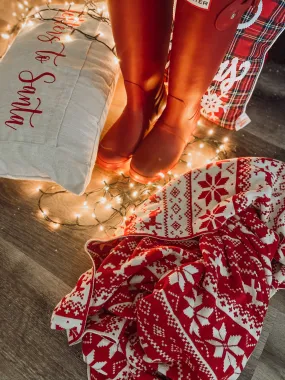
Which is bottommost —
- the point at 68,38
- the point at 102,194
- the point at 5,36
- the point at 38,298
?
the point at 38,298

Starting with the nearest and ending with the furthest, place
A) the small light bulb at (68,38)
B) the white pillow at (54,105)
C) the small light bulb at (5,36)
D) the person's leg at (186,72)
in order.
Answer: the person's leg at (186,72)
the white pillow at (54,105)
the small light bulb at (68,38)
the small light bulb at (5,36)

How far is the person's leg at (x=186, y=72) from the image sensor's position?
69 centimetres

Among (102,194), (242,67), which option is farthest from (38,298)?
(242,67)

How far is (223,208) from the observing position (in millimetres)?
834

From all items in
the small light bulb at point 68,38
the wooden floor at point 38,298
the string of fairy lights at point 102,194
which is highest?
the small light bulb at point 68,38

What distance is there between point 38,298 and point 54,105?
0.46 m

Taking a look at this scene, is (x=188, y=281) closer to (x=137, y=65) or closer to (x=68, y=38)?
(x=137, y=65)

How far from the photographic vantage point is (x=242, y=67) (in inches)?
37.3

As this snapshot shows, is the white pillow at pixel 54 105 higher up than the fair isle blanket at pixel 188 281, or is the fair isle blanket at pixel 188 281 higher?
the white pillow at pixel 54 105

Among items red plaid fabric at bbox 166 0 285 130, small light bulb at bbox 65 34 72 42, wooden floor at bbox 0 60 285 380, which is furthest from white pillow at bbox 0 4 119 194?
red plaid fabric at bbox 166 0 285 130

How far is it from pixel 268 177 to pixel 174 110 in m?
0.28

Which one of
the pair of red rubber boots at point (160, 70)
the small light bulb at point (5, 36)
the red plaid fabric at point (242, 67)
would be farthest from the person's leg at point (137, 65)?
the small light bulb at point (5, 36)

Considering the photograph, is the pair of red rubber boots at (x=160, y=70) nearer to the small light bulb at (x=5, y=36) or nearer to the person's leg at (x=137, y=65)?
the person's leg at (x=137, y=65)

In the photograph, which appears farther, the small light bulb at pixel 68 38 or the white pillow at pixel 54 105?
the small light bulb at pixel 68 38
